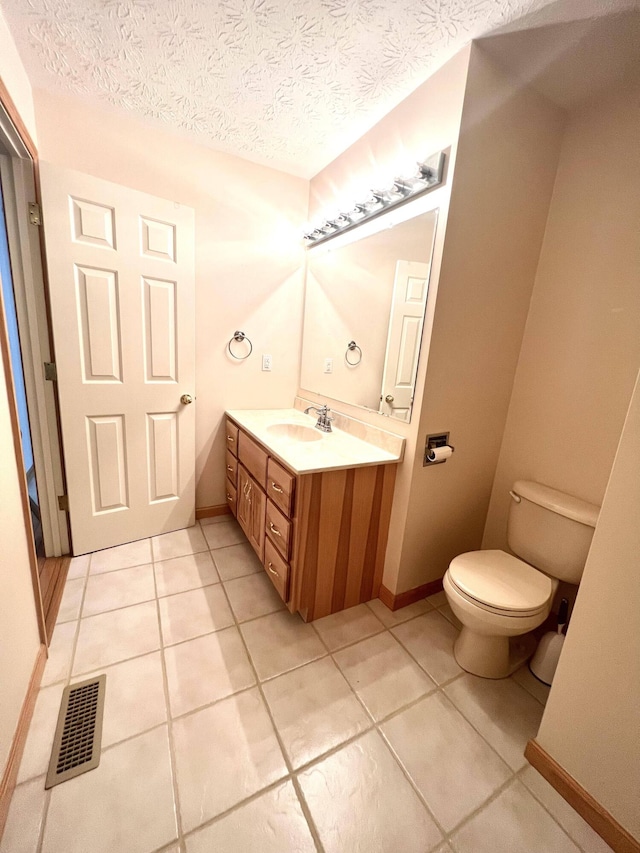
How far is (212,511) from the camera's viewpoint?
2439 mm

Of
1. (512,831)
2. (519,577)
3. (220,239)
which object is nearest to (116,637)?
(512,831)

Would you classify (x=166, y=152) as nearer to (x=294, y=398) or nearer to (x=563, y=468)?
(x=294, y=398)

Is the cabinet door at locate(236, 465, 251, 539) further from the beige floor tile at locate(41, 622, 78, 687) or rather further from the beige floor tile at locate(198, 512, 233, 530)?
the beige floor tile at locate(41, 622, 78, 687)

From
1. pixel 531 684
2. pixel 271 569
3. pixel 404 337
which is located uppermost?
pixel 404 337

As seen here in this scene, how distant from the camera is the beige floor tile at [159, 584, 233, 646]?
4.88 ft

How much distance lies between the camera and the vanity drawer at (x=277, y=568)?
152cm

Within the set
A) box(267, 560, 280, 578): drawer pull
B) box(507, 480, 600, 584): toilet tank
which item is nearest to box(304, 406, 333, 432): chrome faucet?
box(267, 560, 280, 578): drawer pull

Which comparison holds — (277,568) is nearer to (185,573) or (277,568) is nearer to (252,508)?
(252,508)

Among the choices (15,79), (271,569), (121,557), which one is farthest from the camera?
(121,557)

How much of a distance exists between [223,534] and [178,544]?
0.29m

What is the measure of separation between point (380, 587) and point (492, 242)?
175 centimetres

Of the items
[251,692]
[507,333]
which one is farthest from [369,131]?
[251,692]

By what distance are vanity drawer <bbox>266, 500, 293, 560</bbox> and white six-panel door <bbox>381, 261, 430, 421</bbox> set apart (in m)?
0.73

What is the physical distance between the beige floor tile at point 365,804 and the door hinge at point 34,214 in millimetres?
A: 2458
